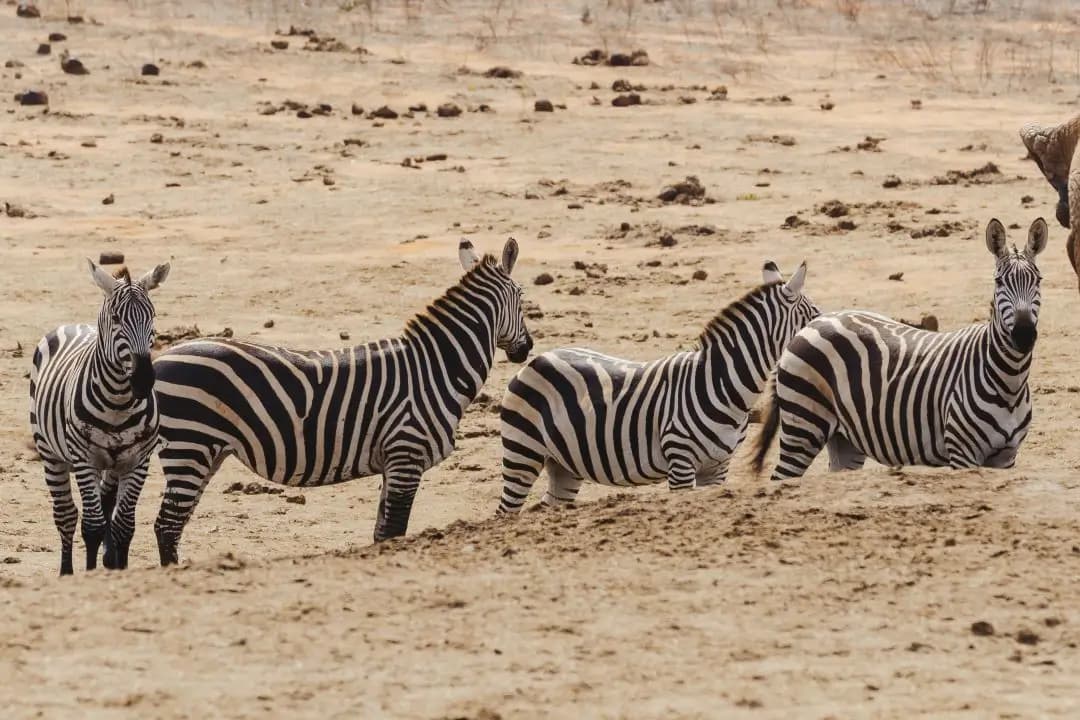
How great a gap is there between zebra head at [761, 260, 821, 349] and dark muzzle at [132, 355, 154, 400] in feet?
10.8

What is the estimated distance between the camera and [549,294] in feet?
52.0

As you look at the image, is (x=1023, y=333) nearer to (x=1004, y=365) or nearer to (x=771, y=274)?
(x=1004, y=365)

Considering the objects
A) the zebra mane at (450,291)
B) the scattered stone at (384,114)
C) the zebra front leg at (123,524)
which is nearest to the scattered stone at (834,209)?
the scattered stone at (384,114)

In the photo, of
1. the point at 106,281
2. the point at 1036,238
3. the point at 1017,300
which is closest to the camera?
the point at 106,281

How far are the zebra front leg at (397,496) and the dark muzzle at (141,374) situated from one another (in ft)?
4.40

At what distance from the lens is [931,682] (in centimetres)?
579

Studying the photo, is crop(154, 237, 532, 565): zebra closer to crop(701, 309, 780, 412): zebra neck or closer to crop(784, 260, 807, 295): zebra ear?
crop(701, 309, 780, 412): zebra neck

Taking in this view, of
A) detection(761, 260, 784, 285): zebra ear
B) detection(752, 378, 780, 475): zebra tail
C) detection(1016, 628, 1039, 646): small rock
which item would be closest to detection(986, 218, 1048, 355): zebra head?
detection(752, 378, 780, 475): zebra tail

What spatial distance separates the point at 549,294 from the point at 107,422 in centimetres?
715

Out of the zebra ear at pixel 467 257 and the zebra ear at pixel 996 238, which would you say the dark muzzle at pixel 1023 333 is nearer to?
the zebra ear at pixel 996 238

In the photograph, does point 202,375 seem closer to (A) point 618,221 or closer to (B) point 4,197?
(A) point 618,221

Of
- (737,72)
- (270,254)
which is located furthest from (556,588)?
(737,72)

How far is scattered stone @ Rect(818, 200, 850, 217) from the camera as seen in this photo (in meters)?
18.0

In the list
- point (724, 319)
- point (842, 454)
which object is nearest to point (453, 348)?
point (724, 319)
